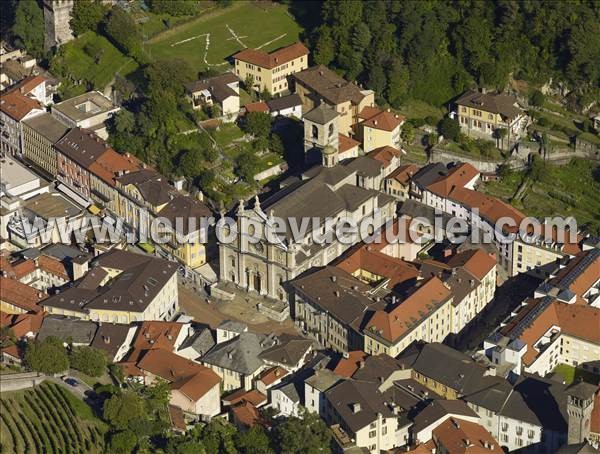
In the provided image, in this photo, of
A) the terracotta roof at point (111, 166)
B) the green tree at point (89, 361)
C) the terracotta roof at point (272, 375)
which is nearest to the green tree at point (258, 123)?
the terracotta roof at point (111, 166)

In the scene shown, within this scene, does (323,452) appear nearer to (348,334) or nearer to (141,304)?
(348,334)

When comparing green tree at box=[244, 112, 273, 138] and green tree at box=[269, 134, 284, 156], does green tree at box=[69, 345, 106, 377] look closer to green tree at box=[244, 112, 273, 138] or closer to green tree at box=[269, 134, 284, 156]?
green tree at box=[269, 134, 284, 156]

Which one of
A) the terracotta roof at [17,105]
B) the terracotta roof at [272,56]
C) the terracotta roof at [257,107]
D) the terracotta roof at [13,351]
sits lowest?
the terracotta roof at [13,351]

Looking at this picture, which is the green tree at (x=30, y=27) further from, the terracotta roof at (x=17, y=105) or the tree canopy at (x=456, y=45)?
the tree canopy at (x=456, y=45)

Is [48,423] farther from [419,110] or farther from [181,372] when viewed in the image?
[419,110]

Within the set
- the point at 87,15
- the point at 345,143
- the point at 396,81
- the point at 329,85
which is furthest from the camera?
the point at 87,15

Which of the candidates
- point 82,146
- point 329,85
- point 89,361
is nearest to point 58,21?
point 82,146

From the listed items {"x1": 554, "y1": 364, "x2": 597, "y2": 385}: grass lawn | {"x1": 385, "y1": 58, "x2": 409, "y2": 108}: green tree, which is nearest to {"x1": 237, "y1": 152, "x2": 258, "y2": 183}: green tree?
{"x1": 385, "y1": 58, "x2": 409, "y2": 108}: green tree
